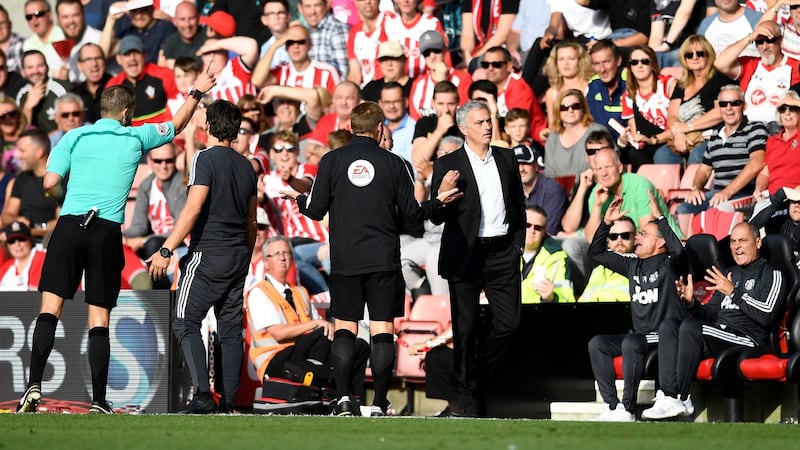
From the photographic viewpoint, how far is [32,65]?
56.7 feet

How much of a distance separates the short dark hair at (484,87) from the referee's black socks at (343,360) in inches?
203

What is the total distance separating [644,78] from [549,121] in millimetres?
Answer: 1019

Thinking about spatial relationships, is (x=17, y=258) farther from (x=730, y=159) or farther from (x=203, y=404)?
(x=730, y=159)

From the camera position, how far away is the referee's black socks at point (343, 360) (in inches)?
345

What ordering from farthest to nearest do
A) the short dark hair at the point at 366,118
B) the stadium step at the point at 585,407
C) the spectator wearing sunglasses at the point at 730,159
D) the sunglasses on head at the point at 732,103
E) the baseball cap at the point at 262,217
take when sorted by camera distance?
the baseball cap at the point at 262,217 < the sunglasses on head at the point at 732,103 < the spectator wearing sunglasses at the point at 730,159 < the stadium step at the point at 585,407 < the short dark hair at the point at 366,118

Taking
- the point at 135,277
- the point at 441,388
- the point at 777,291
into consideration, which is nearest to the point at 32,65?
the point at 135,277

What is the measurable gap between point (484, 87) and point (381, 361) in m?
5.30

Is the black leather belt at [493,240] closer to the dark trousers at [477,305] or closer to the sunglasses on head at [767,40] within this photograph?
the dark trousers at [477,305]

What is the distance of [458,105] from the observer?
1373 cm

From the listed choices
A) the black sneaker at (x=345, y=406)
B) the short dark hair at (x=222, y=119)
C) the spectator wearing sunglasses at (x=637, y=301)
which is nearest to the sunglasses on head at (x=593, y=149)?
the spectator wearing sunglasses at (x=637, y=301)

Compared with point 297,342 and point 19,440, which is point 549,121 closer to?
point 297,342

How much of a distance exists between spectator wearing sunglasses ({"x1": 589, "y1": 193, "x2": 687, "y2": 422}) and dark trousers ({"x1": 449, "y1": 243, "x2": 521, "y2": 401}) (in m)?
0.72

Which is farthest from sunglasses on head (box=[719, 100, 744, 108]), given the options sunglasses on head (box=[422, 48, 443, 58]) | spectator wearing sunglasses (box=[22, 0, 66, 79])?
spectator wearing sunglasses (box=[22, 0, 66, 79])

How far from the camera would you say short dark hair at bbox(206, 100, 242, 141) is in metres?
8.98
